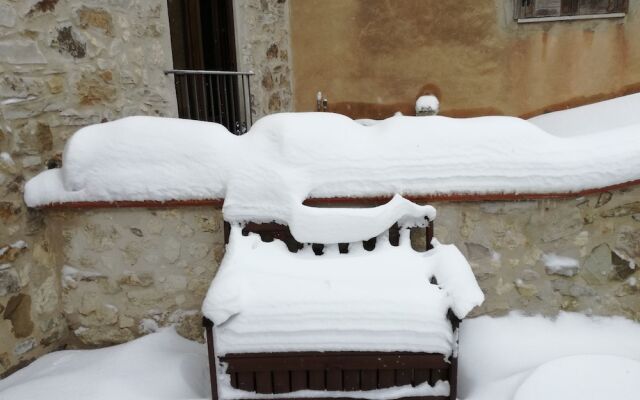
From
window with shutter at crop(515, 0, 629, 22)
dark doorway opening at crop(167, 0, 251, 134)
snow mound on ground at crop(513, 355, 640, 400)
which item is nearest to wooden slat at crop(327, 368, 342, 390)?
snow mound on ground at crop(513, 355, 640, 400)

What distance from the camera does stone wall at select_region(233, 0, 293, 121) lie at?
438cm

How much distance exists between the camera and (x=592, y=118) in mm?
3836

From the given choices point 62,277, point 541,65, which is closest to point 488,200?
point 62,277


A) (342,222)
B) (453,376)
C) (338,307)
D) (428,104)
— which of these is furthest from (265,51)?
(453,376)

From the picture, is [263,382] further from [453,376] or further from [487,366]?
[487,366]

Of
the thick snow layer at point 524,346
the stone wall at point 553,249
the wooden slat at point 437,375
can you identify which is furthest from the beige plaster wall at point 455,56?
the wooden slat at point 437,375

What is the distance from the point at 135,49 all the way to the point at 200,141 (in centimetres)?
117

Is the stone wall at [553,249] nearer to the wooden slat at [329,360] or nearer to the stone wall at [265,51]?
the wooden slat at [329,360]

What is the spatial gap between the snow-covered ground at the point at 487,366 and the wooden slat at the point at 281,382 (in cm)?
46

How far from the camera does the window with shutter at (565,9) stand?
4441mm

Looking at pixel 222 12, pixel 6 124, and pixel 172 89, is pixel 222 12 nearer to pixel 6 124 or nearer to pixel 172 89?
pixel 172 89

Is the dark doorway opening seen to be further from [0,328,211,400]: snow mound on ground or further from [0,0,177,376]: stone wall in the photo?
[0,328,211,400]: snow mound on ground

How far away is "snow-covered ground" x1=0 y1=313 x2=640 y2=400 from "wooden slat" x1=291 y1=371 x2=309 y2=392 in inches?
20.2

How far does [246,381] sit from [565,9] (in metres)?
4.61
